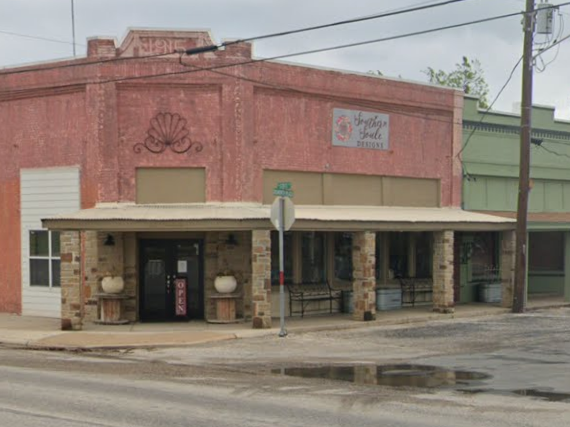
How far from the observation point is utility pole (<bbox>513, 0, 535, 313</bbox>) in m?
24.6

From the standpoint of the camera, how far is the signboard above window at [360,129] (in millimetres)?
24109

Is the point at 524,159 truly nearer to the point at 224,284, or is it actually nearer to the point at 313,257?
the point at 313,257

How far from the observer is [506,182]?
29.2m

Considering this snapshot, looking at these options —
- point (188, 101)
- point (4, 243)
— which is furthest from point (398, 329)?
point (4, 243)

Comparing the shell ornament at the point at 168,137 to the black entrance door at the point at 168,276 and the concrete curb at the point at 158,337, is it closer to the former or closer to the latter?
the black entrance door at the point at 168,276

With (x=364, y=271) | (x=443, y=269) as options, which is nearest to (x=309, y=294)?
(x=364, y=271)

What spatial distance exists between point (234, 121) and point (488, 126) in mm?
10351

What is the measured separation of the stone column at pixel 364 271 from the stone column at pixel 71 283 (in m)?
7.11

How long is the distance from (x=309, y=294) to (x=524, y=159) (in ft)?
24.0

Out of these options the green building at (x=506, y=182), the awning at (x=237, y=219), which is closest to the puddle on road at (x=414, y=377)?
the awning at (x=237, y=219)

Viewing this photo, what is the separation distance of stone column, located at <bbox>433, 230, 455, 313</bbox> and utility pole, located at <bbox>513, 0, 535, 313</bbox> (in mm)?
2280

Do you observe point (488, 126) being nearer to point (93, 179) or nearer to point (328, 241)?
point (328, 241)

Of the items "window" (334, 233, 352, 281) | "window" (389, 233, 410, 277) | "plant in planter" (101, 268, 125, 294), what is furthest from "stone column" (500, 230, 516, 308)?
"plant in planter" (101, 268, 125, 294)

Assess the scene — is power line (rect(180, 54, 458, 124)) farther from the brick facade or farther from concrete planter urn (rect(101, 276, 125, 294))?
concrete planter urn (rect(101, 276, 125, 294))
